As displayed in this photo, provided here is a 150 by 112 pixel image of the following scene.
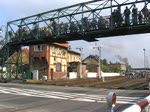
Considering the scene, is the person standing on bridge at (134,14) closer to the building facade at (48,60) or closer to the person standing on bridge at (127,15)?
the person standing on bridge at (127,15)

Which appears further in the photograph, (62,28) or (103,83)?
(103,83)

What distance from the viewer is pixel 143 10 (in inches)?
1326

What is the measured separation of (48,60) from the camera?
6950 centimetres

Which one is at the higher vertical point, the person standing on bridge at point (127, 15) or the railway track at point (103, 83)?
the person standing on bridge at point (127, 15)

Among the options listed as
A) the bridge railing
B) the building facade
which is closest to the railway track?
the bridge railing

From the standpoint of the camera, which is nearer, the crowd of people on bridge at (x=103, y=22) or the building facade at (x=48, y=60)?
the crowd of people on bridge at (x=103, y=22)

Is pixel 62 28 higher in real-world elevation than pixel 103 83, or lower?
higher

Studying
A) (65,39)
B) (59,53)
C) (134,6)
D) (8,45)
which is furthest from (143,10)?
(59,53)

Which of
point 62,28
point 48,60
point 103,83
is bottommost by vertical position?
point 103,83

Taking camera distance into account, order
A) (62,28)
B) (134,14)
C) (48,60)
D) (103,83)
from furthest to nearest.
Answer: (48,60)
(103,83)
(62,28)
(134,14)

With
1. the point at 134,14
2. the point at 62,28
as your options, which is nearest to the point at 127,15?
the point at 134,14

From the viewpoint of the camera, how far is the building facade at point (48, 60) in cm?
6950

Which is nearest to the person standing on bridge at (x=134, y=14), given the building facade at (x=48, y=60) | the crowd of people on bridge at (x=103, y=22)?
the crowd of people on bridge at (x=103, y=22)

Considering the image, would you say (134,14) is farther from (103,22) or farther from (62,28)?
(62,28)
